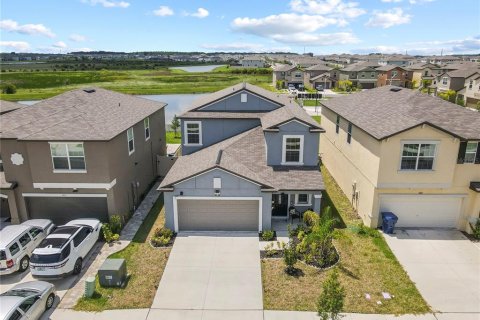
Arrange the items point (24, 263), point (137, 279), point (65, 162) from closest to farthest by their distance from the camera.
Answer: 1. point (137, 279)
2. point (24, 263)
3. point (65, 162)

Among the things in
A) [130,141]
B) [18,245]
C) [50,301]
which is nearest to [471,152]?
[130,141]

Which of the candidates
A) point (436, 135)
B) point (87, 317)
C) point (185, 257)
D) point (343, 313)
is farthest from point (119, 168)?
point (436, 135)

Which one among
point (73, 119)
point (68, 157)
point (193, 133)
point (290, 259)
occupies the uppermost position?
point (73, 119)

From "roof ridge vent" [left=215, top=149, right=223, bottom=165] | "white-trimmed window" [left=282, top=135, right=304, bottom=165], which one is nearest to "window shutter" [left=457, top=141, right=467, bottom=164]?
"white-trimmed window" [left=282, top=135, right=304, bottom=165]

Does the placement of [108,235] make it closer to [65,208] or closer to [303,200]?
[65,208]

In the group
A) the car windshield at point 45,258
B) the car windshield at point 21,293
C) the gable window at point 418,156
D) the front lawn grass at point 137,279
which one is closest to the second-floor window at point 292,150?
the gable window at point 418,156

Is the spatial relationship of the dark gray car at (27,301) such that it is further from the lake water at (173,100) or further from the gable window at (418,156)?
the lake water at (173,100)

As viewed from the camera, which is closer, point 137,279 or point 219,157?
point 137,279
